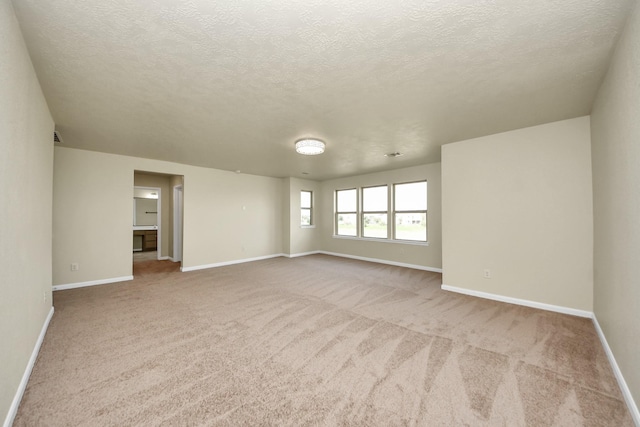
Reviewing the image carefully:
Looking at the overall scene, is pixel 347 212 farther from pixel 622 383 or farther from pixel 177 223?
pixel 622 383

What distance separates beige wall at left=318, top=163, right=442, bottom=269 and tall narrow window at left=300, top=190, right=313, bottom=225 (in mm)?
335

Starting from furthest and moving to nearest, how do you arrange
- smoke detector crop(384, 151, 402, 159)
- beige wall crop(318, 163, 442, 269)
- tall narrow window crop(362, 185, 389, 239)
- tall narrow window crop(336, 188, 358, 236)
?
tall narrow window crop(336, 188, 358, 236) < tall narrow window crop(362, 185, 389, 239) < beige wall crop(318, 163, 442, 269) < smoke detector crop(384, 151, 402, 159)

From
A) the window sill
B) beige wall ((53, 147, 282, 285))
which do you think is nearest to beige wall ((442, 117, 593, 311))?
the window sill

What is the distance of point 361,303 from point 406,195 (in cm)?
350

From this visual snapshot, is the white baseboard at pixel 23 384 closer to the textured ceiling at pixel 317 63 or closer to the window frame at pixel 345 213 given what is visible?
the textured ceiling at pixel 317 63

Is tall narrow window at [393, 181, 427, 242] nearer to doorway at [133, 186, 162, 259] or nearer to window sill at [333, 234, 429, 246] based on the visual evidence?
window sill at [333, 234, 429, 246]

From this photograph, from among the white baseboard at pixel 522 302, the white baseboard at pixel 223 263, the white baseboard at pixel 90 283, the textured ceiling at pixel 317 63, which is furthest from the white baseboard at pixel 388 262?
the white baseboard at pixel 90 283

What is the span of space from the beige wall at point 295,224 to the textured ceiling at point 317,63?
3788 mm

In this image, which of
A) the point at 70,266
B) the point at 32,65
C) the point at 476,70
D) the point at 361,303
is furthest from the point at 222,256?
the point at 476,70

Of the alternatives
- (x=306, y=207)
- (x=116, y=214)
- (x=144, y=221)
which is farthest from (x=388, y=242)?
(x=144, y=221)

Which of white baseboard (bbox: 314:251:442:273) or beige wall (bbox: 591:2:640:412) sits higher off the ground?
beige wall (bbox: 591:2:640:412)

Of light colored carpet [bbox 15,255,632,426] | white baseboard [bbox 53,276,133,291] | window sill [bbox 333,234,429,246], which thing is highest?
window sill [bbox 333,234,429,246]

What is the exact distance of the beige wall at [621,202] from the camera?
1.52 m

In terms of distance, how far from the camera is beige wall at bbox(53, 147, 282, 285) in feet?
13.6
